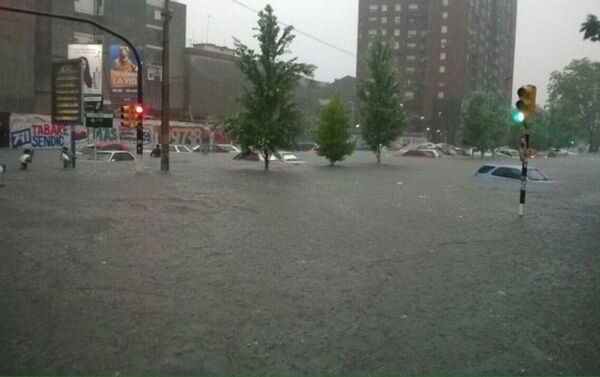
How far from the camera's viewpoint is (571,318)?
5609 mm

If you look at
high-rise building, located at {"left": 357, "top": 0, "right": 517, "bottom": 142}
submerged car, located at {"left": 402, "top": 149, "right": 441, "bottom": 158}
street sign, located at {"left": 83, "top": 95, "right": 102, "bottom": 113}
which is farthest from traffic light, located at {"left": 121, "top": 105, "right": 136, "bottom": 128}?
high-rise building, located at {"left": 357, "top": 0, "right": 517, "bottom": 142}

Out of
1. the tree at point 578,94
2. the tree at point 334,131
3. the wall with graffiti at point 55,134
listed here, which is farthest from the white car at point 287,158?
the tree at point 578,94

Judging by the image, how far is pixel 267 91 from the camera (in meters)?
31.2

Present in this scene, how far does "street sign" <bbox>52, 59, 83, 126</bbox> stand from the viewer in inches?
1034

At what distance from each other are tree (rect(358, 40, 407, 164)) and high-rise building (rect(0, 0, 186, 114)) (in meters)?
20.8

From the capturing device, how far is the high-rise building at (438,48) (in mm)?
113750

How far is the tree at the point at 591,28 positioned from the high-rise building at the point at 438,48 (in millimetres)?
91738

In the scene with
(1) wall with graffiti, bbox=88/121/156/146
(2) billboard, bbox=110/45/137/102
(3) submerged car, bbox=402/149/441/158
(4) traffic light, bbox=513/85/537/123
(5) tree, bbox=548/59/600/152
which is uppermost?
(5) tree, bbox=548/59/600/152

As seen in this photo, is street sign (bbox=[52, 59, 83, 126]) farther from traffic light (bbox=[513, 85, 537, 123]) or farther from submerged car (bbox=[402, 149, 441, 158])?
submerged car (bbox=[402, 149, 441, 158])

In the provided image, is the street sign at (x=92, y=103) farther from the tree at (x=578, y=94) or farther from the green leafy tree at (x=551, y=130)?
the tree at (x=578, y=94)

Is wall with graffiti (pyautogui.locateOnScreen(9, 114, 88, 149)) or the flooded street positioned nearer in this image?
the flooded street

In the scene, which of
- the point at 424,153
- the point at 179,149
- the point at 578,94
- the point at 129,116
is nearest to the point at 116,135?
the point at 179,149

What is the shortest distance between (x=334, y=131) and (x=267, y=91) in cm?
963

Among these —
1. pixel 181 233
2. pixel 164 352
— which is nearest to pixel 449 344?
pixel 164 352
